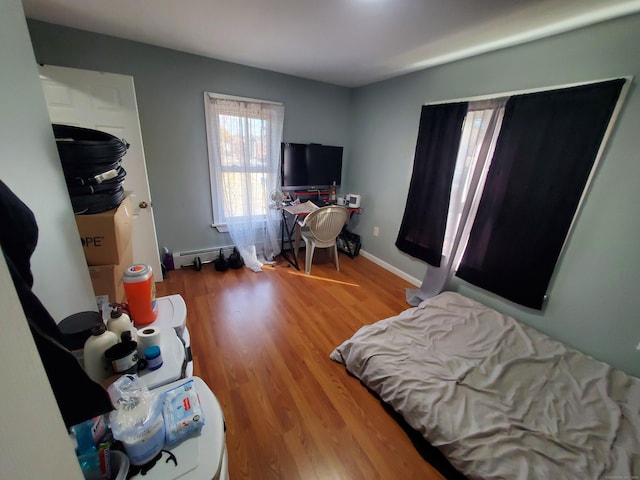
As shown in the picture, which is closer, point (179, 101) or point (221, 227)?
point (179, 101)

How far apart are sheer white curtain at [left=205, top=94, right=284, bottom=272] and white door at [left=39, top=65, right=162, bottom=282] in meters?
0.71

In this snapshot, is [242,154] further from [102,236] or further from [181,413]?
[181,413]

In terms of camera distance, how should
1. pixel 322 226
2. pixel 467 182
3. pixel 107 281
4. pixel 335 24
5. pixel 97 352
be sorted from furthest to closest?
pixel 322 226 → pixel 467 182 → pixel 335 24 → pixel 107 281 → pixel 97 352

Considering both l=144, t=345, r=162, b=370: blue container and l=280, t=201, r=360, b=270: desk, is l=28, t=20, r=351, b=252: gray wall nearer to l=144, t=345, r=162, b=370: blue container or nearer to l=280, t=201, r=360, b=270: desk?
l=280, t=201, r=360, b=270: desk

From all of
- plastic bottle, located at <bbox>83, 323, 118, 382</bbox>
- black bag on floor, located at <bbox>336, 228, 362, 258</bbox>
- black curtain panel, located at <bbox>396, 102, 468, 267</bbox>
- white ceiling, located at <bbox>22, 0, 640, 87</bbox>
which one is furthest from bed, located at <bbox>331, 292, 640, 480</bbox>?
white ceiling, located at <bbox>22, 0, 640, 87</bbox>

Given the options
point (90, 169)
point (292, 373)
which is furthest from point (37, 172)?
point (292, 373)

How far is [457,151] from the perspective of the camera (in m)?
2.35

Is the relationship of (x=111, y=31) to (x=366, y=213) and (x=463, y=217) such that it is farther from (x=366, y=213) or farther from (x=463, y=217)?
(x=463, y=217)

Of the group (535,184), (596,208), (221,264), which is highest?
(535,184)

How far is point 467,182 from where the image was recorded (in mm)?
2320

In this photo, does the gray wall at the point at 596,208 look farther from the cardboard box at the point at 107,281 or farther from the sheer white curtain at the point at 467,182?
the cardboard box at the point at 107,281

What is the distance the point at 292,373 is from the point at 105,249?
133 centimetres

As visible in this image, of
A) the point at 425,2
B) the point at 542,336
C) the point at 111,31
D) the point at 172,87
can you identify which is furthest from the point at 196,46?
the point at 542,336

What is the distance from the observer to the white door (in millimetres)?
2057
